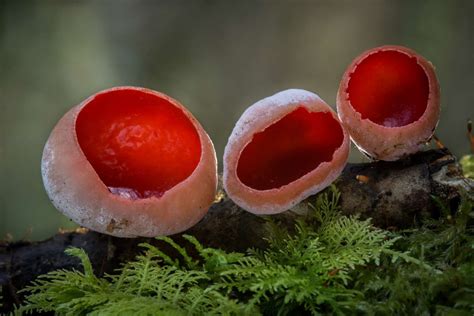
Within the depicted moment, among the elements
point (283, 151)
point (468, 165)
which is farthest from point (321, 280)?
point (468, 165)

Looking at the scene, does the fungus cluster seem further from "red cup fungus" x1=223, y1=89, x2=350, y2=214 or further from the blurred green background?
the blurred green background

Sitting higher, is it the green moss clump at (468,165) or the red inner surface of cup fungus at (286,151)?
the red inner surface of cup fungus at (286,151)

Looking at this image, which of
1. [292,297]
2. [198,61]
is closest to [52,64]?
[198,61]

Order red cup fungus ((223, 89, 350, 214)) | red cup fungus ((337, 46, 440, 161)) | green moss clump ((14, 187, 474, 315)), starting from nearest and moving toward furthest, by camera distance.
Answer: green moss clump ((14, 187, 474, 315))
red cup fungus ((223, 89, 350, 214))
red cup fungus ((337, 46, 440, 161))

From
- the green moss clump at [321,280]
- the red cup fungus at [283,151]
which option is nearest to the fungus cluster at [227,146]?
the red cup fungus at [283,151]

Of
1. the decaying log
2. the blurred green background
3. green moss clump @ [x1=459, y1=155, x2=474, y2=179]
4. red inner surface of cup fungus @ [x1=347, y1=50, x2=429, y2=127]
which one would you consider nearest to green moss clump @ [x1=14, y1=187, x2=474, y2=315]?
the decaying log

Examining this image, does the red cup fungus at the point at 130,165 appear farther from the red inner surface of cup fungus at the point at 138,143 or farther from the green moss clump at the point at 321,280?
the green moss clump at the point at 321,280

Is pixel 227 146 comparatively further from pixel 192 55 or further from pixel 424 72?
pixel 192 55

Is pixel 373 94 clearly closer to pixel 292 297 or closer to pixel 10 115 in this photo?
pixel 292 297
